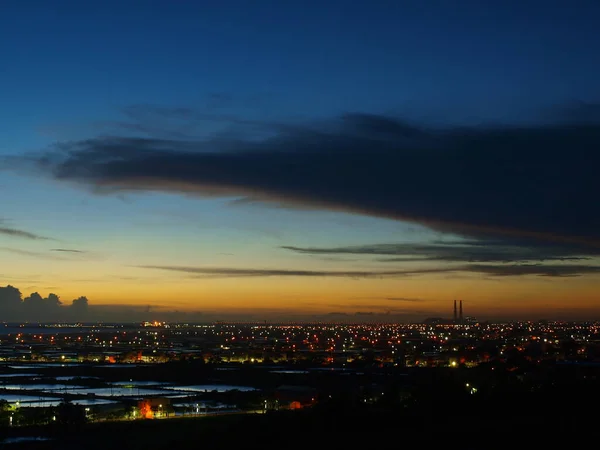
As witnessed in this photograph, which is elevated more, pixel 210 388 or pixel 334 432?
pixel 334 432

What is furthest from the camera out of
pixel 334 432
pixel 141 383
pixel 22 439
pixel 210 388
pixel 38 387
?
pixel 141 383

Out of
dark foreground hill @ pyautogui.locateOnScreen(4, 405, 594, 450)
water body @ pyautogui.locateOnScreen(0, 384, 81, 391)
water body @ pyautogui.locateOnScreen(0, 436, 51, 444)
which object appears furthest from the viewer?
water body @ pyautogui.locateOnScreen(0, 384, 81, 391)

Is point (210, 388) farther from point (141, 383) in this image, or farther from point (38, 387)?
point (38, 387)

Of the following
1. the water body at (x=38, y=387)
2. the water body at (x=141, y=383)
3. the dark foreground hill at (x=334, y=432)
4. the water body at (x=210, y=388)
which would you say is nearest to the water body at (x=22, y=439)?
the dark foreground hill at (x=334, y=432)

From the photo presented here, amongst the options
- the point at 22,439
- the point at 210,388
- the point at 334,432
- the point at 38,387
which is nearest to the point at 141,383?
the point at 210,388

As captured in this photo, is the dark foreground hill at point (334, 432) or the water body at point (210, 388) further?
the water body at point (210, 388)

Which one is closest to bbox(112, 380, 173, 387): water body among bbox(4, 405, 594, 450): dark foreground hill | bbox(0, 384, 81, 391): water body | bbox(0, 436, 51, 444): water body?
bbox(0, 384, 81, 391): water body

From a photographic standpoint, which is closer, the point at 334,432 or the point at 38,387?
the point at 334,432

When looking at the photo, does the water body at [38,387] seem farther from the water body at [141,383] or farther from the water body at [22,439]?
the water body at [22,439]

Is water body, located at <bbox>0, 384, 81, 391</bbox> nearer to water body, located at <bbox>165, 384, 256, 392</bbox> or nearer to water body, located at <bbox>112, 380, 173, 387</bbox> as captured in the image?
water body, located at <bbox>112, 380, 173, 387</bbox>

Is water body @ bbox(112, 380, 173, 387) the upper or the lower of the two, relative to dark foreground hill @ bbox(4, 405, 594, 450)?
lower

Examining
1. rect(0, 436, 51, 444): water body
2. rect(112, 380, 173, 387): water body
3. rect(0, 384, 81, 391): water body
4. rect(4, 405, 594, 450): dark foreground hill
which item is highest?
rect(4, 405, 594, 450): dark foreground hill
